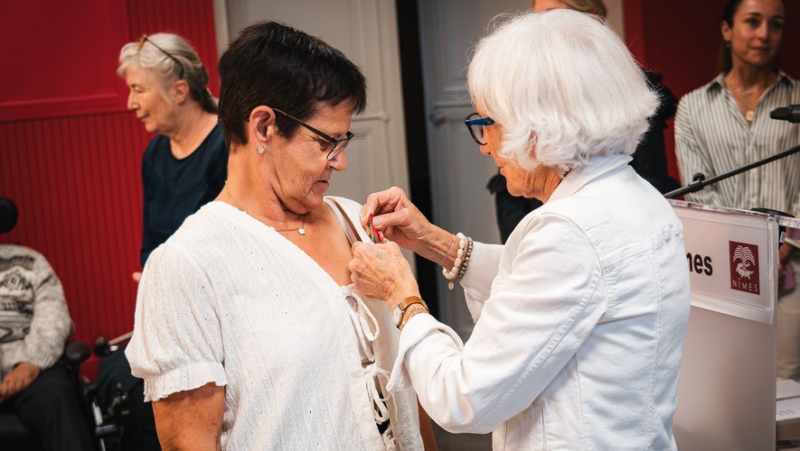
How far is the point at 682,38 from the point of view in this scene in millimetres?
4535

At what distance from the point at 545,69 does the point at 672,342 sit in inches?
21.4

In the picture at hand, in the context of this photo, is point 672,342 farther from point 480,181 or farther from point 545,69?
point 480,181

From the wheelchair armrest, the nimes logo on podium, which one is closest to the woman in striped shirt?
the nimes logo on podium

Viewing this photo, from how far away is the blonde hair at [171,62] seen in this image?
3.64m

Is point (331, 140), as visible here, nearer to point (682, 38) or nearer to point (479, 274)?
point (479, 274)

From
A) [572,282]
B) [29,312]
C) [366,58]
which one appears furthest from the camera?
[366,58]

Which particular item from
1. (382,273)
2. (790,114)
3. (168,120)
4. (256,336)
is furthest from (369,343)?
(168,120)

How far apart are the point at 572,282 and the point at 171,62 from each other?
106 inches

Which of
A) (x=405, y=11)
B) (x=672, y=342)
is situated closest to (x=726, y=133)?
(x=672, y=342)

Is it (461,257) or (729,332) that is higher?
(461,257)

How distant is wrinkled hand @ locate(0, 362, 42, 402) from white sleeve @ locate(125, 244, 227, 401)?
2.22 meters

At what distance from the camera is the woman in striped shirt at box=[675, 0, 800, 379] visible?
11.6 ft

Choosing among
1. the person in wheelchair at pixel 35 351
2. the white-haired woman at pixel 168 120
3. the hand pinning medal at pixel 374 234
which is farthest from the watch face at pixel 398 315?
the person in wheelchair at pixel 35 351

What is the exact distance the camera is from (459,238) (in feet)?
7.14
